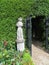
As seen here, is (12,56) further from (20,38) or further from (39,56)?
(39,56)

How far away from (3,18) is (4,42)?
78 cm

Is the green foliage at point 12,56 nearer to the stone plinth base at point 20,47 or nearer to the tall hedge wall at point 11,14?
the stone plinth base at point 20,47

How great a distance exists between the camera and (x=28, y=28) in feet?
26.2

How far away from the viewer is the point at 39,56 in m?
8.31

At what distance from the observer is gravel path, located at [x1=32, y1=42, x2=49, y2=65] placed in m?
7.75

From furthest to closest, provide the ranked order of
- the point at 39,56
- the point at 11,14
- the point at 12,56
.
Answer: the point at 39,56
the point at 11,14
the point at 12,56

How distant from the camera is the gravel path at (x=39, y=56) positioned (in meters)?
7.75

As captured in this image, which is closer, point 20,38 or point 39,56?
point 20,38

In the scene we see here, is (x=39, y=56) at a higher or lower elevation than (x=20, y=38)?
lower

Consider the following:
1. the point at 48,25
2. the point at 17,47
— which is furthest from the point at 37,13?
the point at 17,47

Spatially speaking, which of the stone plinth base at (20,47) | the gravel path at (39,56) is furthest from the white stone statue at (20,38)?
the gravel path at (39,56)

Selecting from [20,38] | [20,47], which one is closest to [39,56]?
[20,47]

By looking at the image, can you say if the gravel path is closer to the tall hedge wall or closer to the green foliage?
the green foliage

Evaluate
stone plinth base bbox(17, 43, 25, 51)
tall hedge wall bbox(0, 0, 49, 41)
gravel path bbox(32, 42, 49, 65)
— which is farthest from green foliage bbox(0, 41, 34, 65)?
gravel path bbox(32, 42, 49, 65)
